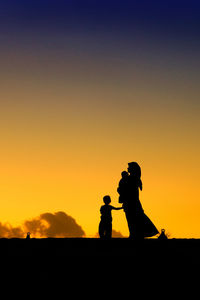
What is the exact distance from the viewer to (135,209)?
15484 millimetres

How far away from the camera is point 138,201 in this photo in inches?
613

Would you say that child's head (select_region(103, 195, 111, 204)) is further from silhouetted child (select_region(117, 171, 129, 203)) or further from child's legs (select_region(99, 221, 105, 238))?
silhouetted child (select_region(117, 171, 129, 203))

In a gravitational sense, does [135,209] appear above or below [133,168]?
below

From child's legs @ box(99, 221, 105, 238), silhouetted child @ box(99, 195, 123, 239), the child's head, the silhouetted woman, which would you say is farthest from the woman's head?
child's legs @ box(99, 221, 105, 238)
